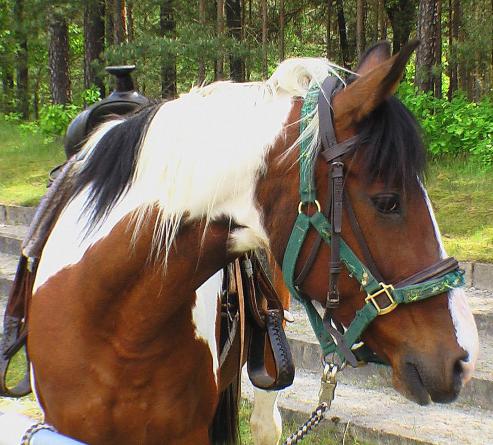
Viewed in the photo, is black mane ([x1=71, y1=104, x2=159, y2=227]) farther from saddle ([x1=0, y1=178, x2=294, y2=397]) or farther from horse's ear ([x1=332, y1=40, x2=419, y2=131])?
horse's ear ([x1=332, y1=40, x2=419, y2=131])

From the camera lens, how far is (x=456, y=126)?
8500mm

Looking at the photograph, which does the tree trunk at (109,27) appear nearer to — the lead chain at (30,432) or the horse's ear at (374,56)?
the horse's ear at (374,56)

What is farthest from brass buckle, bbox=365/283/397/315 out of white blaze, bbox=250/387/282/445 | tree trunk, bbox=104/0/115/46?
tree trunk, bbox=104/0/115/46

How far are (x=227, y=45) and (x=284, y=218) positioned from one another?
994cm

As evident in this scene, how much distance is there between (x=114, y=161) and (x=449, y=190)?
584cm

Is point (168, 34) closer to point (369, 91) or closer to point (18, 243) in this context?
point (18, 243)

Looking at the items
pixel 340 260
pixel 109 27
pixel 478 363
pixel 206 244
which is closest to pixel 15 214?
pixel 478 363

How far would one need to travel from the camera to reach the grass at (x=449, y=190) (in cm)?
608

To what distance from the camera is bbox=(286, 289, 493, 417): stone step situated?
4422 mm

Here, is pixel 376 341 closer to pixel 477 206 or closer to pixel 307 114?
pixel 307 114

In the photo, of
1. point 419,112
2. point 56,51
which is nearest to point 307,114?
point 419,112

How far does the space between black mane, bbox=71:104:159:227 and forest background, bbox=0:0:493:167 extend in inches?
119

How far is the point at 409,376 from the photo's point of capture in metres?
1.72

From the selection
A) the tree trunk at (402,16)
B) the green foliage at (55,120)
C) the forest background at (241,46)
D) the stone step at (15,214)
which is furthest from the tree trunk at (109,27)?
the stone step at (15,214)
